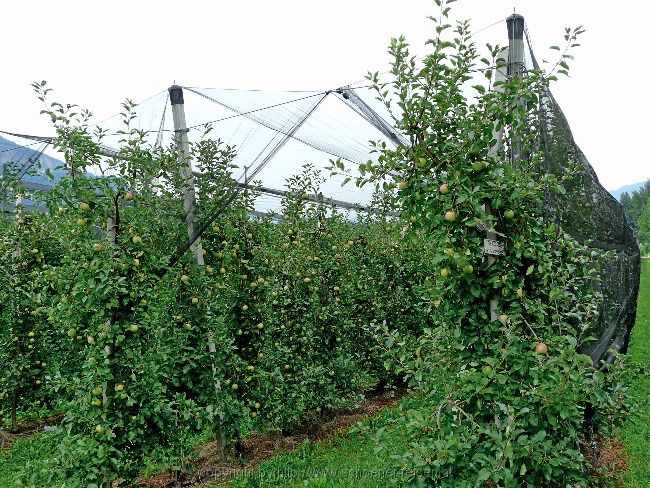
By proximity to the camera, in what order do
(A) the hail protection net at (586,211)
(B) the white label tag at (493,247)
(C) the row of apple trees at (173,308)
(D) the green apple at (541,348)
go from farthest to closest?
(A) the hail protection net at (586,211) < (C) the row of apple trees at (173,308) < (B) the white label tag at (493,247) < (D) the green apple at (541,348)

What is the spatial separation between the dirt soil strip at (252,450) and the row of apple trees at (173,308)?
0.21 m

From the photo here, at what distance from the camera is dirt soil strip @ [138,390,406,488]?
446 cm

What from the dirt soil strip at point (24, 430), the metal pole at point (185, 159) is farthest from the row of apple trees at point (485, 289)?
the dirt soil strip at point (24, 430)

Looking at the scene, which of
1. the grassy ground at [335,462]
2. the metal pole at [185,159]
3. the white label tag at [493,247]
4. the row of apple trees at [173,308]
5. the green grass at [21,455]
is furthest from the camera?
the green grass at [21,455]

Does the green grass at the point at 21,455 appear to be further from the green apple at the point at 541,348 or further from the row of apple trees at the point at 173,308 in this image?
the green apple at the point at 541,348

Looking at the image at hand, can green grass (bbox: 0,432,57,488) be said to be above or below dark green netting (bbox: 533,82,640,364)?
below

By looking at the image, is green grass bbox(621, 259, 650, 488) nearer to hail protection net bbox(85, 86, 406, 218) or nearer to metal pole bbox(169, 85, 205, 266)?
hail protection net bbox(85, 86, 406, 218)

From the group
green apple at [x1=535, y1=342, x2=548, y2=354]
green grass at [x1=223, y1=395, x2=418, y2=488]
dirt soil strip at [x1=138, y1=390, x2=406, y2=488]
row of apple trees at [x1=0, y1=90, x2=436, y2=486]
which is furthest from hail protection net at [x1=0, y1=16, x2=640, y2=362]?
dirt soil strip at [x1=138, y1=390, x2=406, y2=488]

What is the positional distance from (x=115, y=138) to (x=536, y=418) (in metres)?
4.54

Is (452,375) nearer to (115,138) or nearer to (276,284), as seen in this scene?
(276,284)

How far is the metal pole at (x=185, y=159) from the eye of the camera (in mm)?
4312

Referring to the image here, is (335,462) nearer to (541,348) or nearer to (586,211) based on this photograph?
(541,348)

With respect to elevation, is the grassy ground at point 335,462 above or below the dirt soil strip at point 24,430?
below

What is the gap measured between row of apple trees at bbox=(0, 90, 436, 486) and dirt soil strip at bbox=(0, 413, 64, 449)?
0.64ft
